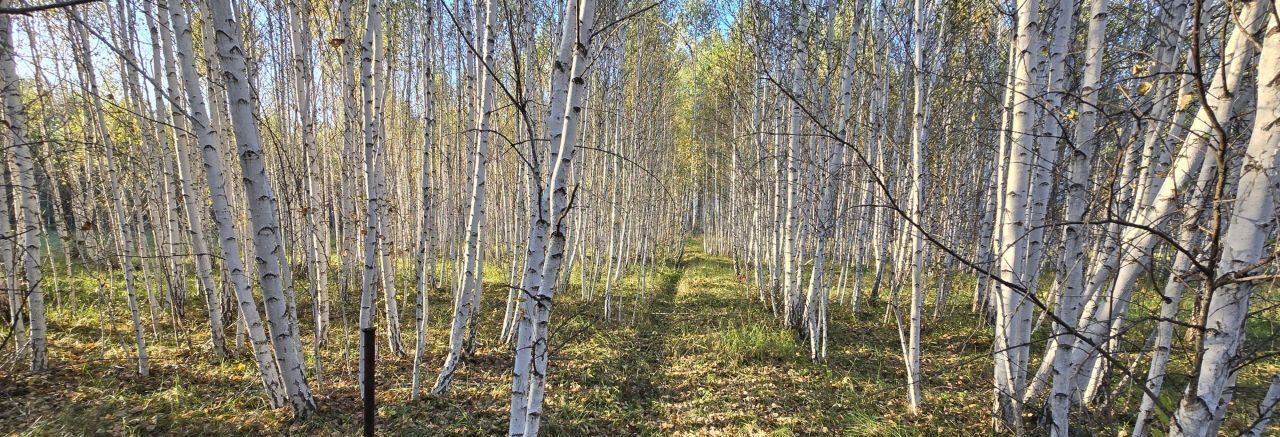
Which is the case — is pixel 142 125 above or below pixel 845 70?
below

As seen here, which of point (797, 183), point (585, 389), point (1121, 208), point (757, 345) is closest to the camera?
point (1121, 208)

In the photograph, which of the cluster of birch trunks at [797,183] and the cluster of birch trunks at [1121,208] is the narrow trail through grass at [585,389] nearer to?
the cluster of birch trunks at [797,183]

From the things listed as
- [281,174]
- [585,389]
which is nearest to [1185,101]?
[585,389]

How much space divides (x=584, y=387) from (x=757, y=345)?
2269 millimetres

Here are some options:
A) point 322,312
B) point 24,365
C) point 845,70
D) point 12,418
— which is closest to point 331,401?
point 322,312

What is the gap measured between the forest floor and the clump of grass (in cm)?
2

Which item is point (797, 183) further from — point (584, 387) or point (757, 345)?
point (584, 387)

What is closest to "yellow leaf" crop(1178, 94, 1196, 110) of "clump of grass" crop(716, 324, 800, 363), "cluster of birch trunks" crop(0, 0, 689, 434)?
"cluster of birch trunks" crop(0, 0, 689, 434)

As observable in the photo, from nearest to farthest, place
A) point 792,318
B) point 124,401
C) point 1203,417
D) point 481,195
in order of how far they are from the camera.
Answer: point 1203,417, point 124,401, point 481,195, point 792,318

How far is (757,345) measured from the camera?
581 cm

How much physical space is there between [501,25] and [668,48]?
5.00 m

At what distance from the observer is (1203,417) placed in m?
1.44

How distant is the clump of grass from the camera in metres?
5.69

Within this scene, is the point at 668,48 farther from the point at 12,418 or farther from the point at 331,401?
the point at 12,418
